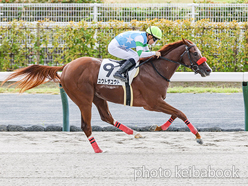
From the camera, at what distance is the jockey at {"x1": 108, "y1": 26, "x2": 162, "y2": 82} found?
548 centimetres

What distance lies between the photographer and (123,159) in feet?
15.9

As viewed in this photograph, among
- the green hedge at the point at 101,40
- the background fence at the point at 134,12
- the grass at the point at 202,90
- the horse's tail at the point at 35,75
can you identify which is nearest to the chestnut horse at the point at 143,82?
the horse's tail at the point at 35,75

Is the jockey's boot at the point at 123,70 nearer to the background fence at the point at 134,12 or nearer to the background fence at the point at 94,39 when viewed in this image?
the background fence at the point at 94,39

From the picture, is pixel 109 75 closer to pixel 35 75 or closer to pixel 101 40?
pixel 35 75

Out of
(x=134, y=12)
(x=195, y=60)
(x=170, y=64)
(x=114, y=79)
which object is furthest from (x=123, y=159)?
(x=134, y=12)

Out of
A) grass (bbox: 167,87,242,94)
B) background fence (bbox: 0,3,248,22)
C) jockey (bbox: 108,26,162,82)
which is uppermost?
background fence (bbox: 0,3,248,22)

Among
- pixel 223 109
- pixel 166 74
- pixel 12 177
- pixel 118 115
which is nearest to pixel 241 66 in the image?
pixel 223 109

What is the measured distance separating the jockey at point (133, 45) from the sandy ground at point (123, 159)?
110cm

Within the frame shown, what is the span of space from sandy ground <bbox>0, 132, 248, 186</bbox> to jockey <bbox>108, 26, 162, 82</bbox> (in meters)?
1.10

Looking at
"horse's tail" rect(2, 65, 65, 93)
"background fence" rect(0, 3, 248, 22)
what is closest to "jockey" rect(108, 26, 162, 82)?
"horse's tail" rect(2, 65, 65, 93)

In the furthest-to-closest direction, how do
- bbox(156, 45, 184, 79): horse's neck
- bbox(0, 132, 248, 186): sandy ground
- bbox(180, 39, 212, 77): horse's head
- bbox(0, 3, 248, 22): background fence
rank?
1. bbox(0, 3, 248, 22): background fence
2. bbox(156, 45, 184, 79): horse's neck
3. bbox(180, 39, 212, 77): horse's head
4. bbox(0, 132, 248, 186): sandy ground

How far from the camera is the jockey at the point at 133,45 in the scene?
18.0ft

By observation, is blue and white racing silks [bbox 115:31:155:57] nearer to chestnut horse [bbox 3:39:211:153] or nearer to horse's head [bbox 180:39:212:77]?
chestnut horse [bbox 3:39:211:153]

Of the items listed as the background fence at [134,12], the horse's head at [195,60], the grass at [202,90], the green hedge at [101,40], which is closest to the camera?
the horse's head at [195,60]
